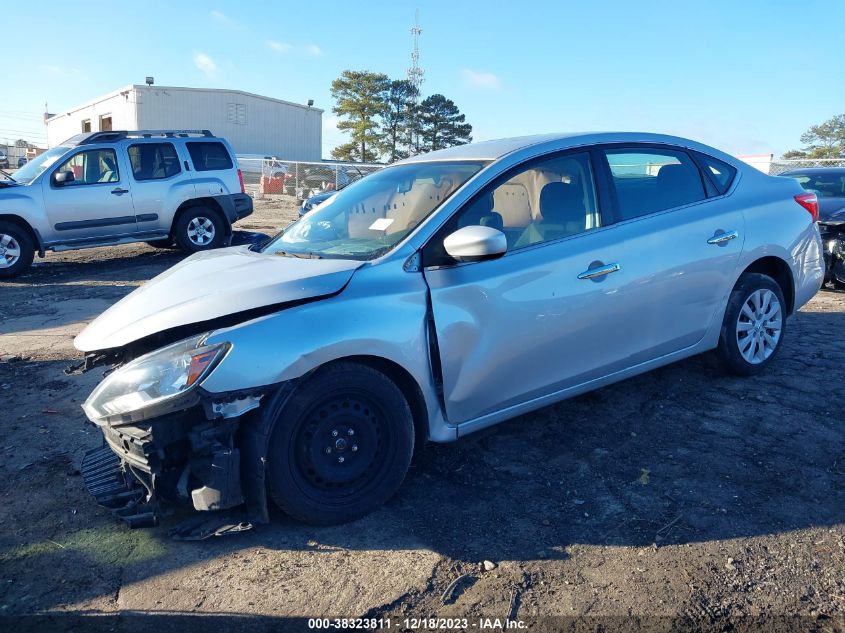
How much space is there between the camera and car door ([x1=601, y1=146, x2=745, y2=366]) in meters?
3.91

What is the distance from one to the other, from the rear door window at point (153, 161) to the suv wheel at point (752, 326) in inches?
376

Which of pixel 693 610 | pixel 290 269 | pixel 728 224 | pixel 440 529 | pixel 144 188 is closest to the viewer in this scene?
pixel 693 610

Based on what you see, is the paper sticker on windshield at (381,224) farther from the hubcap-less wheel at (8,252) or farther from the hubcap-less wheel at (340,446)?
the hubcap-less wheel at (8,252)

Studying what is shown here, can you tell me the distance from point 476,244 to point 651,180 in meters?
1.68

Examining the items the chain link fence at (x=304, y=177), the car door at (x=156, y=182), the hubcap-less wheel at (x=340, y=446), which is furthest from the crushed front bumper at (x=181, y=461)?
the chain link fence at (x=304, y=177)

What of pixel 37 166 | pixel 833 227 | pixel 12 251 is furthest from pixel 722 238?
pixel 37 166

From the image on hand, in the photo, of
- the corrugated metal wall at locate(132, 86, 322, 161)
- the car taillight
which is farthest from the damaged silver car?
the corrugated metal wall at locate(132, 86, 322, 161)

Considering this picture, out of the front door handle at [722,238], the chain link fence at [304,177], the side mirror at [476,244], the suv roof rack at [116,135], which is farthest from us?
the chain link fence at [304,177]

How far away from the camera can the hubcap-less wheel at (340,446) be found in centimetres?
300

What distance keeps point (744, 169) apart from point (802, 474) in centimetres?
225

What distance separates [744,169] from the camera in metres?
A: 4.77

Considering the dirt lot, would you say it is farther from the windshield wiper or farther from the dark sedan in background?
the dark sedan in background

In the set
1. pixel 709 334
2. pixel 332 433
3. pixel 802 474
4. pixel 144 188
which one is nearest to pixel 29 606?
pixel 332 433

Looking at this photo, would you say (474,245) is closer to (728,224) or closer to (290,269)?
(290,269)
